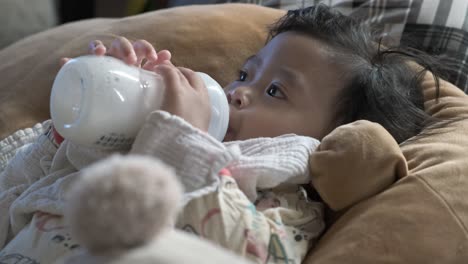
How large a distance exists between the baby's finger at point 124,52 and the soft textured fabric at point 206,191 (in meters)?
0.13

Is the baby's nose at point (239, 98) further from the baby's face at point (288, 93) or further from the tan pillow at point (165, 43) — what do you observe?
the tan pillow at point (165, 43)

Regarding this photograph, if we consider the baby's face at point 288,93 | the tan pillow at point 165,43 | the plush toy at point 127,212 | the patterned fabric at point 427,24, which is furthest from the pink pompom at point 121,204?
the patterned fabric at point 427,24

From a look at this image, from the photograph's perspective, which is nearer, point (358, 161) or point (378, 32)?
point (358, 161)

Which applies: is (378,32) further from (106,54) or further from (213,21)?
(106,54)

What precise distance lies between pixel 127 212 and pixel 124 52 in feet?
1.53

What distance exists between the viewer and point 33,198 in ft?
2.53

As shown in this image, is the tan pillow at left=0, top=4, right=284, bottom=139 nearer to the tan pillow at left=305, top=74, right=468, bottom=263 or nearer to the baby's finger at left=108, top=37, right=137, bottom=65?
the baby's finger at left=108, top=37, right=137, bottom=65

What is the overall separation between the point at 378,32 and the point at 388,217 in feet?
1.98

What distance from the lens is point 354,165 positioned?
74 centimetres

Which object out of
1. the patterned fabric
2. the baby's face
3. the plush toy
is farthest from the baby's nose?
the plush toy

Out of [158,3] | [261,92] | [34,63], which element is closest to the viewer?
[261,92]

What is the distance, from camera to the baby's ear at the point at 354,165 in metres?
0.75

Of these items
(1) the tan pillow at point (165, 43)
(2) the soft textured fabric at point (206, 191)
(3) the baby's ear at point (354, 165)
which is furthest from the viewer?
(1) the tan pillow at point (165, 43)

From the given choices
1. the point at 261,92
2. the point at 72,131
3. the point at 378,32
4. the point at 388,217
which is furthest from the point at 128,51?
the point at 378,32
